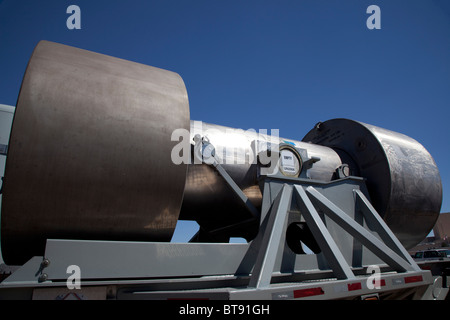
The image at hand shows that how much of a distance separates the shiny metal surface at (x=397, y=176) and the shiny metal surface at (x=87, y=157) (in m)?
3.01

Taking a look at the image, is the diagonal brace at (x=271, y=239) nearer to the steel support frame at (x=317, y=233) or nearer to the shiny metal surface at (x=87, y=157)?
the steel support frame at (x=317, y=233)

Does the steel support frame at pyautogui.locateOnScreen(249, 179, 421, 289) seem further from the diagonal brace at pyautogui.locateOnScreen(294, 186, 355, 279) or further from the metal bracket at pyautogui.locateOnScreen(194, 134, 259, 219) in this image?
the metal bracket at pyautogui.locateOnScreen(194, 134, 259, 219)

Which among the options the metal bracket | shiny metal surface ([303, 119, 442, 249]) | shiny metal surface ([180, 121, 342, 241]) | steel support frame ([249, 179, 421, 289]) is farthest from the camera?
shiny metal surface ([303, 119, 442, 249])

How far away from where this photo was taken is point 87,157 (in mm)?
2084

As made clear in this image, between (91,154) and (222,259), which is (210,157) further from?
(91,154)

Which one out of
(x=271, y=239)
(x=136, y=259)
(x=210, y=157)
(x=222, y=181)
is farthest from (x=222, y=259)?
(x=210, y=157)

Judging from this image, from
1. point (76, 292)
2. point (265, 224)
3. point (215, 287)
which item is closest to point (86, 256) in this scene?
point (76, 292)

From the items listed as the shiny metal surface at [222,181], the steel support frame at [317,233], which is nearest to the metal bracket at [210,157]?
the shiny metal surface at [222,181]

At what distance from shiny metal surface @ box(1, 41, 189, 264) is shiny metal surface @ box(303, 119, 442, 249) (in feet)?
9.87

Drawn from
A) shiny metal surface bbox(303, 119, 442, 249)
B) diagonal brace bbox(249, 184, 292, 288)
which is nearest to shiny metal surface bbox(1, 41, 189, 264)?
diagonal brace bbox(249, 184, 292, 288)

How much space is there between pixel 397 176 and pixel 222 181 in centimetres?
254

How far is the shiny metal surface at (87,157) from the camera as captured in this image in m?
1.97

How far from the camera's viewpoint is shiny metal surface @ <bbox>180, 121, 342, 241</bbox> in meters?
3.04
